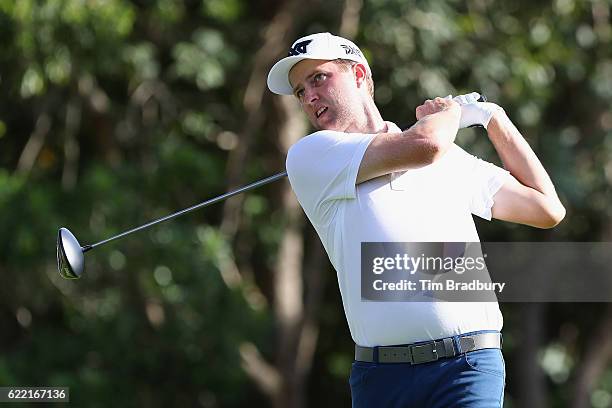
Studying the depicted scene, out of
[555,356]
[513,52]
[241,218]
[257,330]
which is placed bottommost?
[555,356]

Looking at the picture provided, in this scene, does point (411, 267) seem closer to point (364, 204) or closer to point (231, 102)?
point (364, 204)

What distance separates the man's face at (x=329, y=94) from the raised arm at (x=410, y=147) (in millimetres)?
215

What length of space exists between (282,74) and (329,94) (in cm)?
20

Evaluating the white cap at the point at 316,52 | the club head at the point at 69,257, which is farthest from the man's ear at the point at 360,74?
the club head at the point at 69,257

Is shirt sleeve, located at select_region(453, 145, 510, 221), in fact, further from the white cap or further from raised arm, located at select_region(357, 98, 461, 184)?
the white cap

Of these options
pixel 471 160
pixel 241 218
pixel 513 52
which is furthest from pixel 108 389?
pixel 471 160

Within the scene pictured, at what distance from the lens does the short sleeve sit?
335 centimetres

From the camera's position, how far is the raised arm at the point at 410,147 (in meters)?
3.10

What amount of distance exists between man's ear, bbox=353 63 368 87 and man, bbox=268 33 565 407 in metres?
0.07

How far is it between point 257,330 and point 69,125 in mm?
2301

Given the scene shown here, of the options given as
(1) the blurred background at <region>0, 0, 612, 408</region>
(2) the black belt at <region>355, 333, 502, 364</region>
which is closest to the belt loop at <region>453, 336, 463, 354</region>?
(2) the black belt at <region>355, 333, 502, 364</region>

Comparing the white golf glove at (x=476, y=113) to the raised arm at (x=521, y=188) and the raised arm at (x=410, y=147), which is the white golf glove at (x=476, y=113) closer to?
the raised arm at (x=521, y=188)

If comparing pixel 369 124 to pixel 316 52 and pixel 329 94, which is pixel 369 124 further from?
pixel 316 52

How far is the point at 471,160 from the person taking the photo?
134 inches
